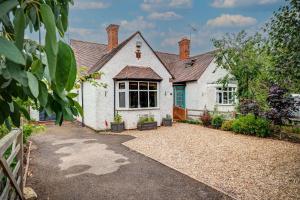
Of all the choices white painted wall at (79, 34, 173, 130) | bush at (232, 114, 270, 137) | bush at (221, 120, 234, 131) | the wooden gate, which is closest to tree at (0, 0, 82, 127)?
bush at (232, 114, 270, 137)

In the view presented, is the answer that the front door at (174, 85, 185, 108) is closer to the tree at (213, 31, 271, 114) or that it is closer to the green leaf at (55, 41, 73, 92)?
the tree at (213, 31, 271, 114)

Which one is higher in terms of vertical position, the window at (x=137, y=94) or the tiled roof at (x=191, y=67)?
the tiled roof at (x=191, y=67)

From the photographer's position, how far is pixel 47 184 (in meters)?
6.00

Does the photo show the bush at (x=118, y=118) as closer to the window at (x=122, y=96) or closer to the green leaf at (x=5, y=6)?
the window at (x=122, y=96)

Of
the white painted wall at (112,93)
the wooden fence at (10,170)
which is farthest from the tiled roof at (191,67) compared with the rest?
the wooden fence at (10,170)

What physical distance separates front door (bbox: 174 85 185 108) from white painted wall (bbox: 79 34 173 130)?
4.55 meters

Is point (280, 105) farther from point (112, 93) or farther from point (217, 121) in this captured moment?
point (112, 93)

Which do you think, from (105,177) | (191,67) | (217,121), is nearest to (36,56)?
(105,177)

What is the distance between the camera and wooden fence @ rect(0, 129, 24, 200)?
3214mm

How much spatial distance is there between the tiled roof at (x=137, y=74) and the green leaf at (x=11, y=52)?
46.1ft

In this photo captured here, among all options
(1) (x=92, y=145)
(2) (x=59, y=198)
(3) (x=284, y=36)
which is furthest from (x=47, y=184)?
(3) (x=284, y=36)

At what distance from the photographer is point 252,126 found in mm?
12711

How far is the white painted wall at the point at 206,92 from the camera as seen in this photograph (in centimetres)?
1984

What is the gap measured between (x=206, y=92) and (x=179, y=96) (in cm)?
267
